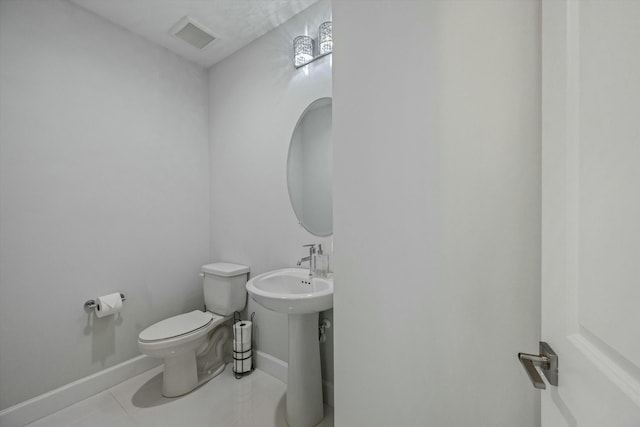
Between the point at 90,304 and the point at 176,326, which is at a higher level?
the point at 90,304

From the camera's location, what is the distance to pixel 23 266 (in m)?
1.50

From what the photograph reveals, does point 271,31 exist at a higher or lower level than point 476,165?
higher

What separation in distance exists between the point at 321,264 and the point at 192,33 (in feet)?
6.57

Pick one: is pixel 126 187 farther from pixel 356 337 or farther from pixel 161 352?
pixel 356 337

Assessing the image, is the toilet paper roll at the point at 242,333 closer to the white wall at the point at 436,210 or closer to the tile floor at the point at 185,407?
the tile floor at the point at 185,407

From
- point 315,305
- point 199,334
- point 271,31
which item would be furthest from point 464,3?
point 199,334

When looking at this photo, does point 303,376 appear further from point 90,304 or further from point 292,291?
point 90,304

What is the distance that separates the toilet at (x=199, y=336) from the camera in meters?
1.62

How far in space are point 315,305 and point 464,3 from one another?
1.26 meters

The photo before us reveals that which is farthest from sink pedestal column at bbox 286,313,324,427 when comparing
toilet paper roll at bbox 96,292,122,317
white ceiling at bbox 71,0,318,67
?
white ceiling at bbox 71,0,318,67

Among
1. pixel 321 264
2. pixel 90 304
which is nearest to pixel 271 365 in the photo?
pixel 321 264
